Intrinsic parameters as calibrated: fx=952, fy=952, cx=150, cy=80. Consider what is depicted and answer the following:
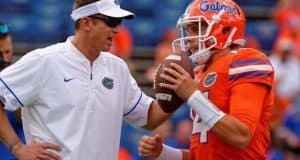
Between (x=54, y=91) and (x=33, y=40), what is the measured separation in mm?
5737

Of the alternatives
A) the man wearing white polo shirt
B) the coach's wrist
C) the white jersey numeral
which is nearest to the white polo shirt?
the man wearing white polo shirt

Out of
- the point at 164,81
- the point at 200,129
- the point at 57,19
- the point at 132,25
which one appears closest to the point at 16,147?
the point at 164,81

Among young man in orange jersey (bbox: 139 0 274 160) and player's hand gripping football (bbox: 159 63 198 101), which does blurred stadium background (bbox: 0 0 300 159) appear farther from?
player's hand gripping football (bbox: 159 63 198 101)

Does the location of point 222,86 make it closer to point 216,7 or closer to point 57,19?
point 216,7

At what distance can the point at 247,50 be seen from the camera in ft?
15.3

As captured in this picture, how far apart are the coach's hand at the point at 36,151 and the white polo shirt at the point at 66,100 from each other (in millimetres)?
78

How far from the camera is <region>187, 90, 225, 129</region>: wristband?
4402mm

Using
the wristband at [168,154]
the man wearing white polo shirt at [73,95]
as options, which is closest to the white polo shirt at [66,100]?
the man wearing white polo shirt at [73,95]

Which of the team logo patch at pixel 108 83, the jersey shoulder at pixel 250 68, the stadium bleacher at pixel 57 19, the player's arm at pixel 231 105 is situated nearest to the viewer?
the player's arm at pixel 231 105

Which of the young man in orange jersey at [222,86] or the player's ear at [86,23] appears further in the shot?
the player's ear at [86,23]

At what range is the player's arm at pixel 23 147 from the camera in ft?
15.1

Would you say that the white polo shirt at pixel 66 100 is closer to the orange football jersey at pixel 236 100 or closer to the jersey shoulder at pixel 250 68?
the orange football jersey at pixel 236 100

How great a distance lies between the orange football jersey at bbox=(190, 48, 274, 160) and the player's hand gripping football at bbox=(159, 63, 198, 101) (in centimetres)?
21

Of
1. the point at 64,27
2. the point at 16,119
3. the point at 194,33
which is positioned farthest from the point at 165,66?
the point at 64,27
